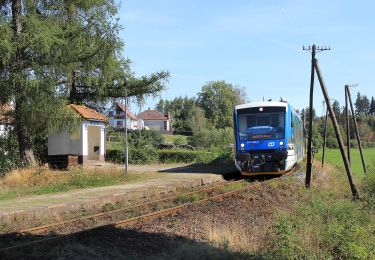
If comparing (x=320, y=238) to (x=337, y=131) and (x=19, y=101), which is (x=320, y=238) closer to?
(x=337, y=131)

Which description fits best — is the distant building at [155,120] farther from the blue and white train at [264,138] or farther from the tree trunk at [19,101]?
the blue and white train at [264,138]

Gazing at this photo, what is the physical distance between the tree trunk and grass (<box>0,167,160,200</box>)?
2.22 metres

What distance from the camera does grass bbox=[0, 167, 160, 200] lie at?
54.3 ft

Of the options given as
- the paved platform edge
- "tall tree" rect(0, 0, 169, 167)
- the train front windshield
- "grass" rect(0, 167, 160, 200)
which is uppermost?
"tall tree" rect(0, 0, 169, 167)

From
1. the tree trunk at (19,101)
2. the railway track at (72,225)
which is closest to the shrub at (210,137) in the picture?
the tree trunk at (19,101)

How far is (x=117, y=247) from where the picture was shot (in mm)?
8633

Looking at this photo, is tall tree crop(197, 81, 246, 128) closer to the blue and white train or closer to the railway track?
the blue and white train

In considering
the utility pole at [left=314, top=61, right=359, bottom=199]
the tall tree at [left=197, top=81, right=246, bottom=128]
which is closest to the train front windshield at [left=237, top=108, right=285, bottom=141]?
the utility pole at [left=314, top=61, right=359, bottom=199]

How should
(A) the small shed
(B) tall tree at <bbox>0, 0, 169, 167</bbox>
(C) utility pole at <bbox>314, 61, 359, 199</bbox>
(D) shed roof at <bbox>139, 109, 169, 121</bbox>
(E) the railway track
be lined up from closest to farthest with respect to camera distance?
(E) the railway track, (C) utility pole at <bbox>314, 61, 359, 199</bbox>, (B) tall tree at <bbox>0, 0, 169, 167</bbox>, (A) the small shed, (D) shed roof at <bbox>139, 109, 169, 121</bbox>

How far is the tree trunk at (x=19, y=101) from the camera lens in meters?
19.6

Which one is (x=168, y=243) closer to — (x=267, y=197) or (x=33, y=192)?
(x=267, y=197)

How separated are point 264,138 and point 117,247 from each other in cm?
1358

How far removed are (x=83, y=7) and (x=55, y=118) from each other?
584 cm

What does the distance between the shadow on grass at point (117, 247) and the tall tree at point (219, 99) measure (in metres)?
103
